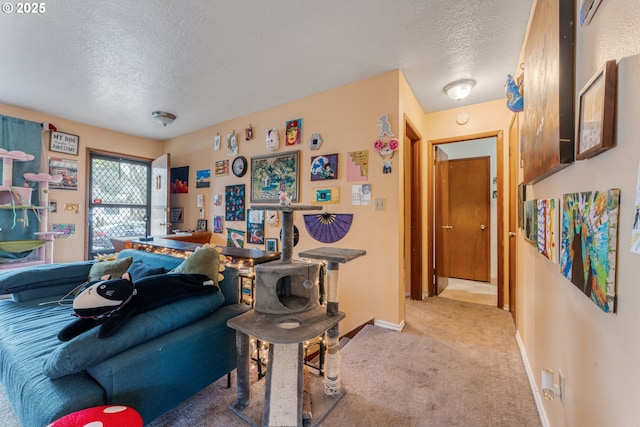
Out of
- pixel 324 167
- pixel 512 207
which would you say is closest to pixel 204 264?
pixel 324 167

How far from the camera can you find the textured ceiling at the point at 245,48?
1.68 m

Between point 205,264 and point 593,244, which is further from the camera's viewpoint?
point 205,264

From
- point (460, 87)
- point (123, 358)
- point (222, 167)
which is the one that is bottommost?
point (123, 358)

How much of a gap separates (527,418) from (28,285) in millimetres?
3419

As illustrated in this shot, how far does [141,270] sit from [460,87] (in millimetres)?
3221

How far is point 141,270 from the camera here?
1.91 m

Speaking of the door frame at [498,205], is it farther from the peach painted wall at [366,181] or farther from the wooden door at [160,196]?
the wooden door at [160,196]

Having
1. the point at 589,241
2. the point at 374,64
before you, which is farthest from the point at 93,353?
the point at 374,64

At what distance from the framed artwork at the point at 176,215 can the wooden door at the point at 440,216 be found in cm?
403

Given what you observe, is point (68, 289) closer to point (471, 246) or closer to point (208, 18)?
point (208, 18)

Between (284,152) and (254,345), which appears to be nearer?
(254,345)

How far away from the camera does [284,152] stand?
10.1 feet

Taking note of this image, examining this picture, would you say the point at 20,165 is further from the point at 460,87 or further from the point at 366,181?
the point at 460,87

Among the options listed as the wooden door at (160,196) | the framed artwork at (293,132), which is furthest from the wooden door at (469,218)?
the wooden door at (160,196)
